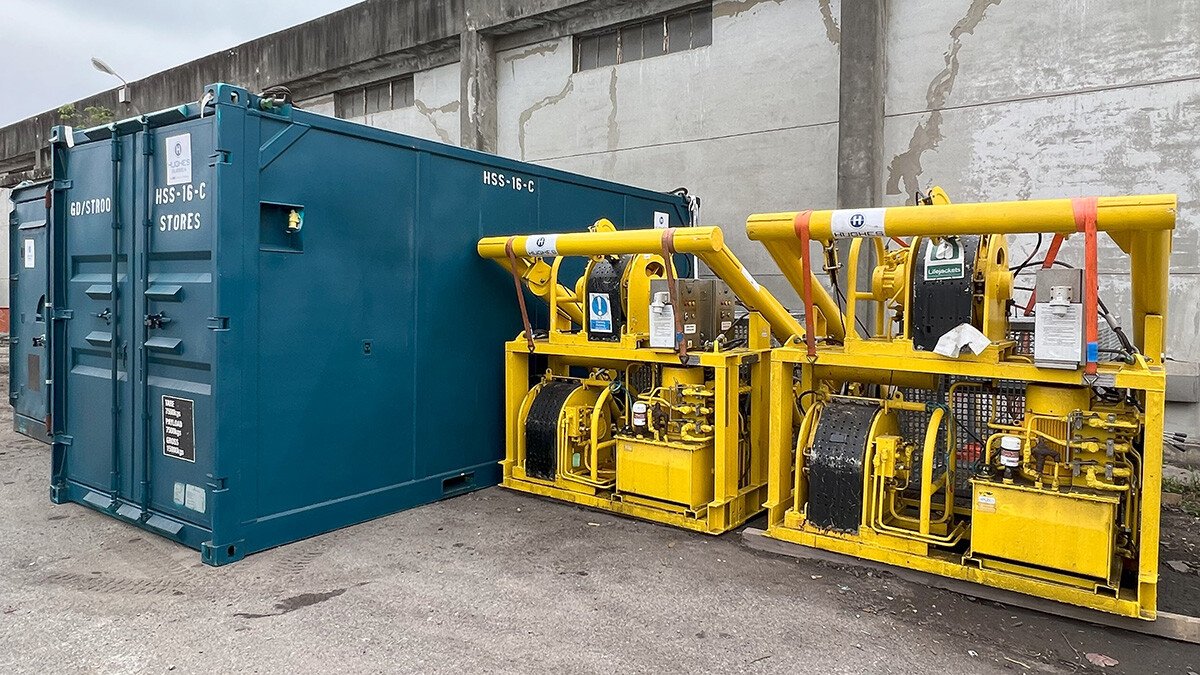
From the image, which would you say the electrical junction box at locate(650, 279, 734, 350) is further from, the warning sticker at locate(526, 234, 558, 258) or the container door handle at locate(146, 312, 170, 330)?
the container door handle at locate(146, 312, 170, 330)

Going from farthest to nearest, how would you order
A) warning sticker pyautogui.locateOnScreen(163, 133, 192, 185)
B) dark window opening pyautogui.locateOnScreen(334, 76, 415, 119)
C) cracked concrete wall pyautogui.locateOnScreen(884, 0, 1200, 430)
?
dark window opening pyautogui.locateOnScreen(334, 76, 415, 119), cracked concrete wall pyautogui.locateOnScreen(884, 0, 1200, 430), warning sticker pyautogui.locateOnScreen(163, 133, 192, 185)

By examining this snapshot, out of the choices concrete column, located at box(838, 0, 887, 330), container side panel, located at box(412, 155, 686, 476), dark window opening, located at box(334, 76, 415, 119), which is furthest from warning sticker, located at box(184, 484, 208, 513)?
dark window opening, located at box(334, 76, 415, 119)

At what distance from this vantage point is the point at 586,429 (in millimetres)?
5199

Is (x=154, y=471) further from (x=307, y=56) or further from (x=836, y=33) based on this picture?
(x=307, y=56)

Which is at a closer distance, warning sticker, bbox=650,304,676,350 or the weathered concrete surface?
the weathered concrete surface

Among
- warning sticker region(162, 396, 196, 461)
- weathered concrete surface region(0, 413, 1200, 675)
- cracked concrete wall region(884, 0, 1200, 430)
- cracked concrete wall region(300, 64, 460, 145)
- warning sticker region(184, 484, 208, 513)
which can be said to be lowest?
weathered concrete surface region(0, 413, 1200, 675)

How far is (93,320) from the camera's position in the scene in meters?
4.81

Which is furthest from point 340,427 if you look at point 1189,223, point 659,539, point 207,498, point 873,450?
point 1189,223

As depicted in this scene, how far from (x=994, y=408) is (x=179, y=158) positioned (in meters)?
4.85

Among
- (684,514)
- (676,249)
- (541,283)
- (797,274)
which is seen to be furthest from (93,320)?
(797,274)

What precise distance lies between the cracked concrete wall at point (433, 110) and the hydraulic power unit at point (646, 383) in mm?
5608

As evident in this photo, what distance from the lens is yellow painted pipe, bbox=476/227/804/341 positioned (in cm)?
434

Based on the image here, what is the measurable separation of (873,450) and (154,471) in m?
4.17

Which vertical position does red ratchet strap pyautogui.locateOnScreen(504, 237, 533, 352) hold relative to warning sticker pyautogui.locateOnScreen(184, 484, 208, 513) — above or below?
above
